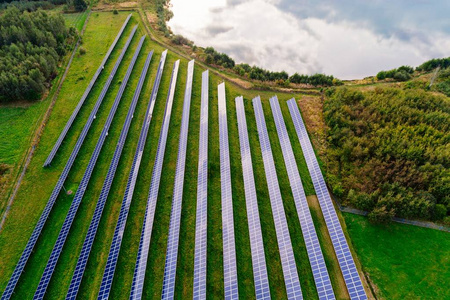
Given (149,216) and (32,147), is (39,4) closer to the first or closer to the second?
(32,147)

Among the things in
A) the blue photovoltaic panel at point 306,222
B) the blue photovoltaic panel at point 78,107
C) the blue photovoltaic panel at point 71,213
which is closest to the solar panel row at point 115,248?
the blue photovoltaic panel at point 71,213

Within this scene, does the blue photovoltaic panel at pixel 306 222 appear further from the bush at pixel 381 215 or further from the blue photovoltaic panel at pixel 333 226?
the bush at pixel 381 215

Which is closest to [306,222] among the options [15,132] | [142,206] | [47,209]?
[142,206]

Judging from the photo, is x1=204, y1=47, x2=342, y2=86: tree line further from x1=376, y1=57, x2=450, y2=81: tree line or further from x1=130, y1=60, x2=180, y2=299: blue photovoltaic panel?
x1=130, y1=60, x2=180, y2=299: blue photovoltaic panel

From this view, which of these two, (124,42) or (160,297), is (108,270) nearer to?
(160,297)

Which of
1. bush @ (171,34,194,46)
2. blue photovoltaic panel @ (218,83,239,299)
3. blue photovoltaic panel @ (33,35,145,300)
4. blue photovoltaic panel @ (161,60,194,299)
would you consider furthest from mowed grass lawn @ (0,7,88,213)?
bush @ (171,34,194,46)

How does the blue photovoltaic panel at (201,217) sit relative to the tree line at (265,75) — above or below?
below
